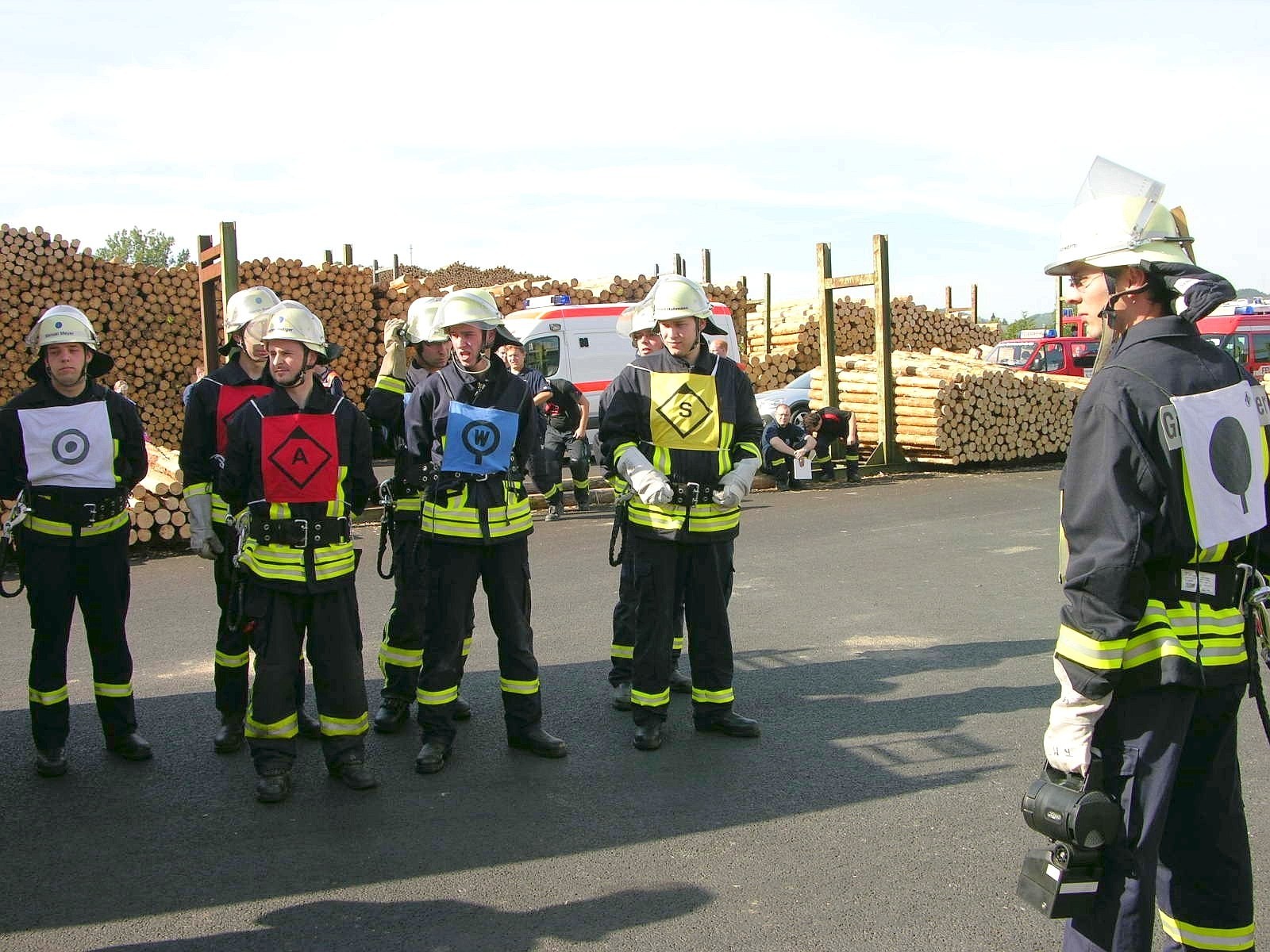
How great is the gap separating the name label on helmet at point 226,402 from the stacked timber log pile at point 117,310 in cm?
1384

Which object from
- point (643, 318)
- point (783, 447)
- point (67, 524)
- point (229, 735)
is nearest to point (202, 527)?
point (67, 524)

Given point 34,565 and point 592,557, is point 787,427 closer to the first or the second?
point 592,557

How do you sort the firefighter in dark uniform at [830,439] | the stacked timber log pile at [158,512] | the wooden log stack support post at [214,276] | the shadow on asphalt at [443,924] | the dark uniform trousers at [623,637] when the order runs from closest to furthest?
the shadow on asphalt at [443,924] < the dark uniform trousers at [623,637] < the stacked timber log pile at [158,512] < the wooden log stack support post at [214,276] < the firefighter in dark uniform at [830,439]

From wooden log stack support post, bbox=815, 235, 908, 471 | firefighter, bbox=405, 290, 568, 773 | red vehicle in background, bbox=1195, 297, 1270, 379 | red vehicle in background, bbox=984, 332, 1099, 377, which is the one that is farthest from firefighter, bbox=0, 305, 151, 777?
red vehicle in background, bbox=1195, 297, 1270, 379

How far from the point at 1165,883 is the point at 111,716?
449cm

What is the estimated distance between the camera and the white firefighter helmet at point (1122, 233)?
2912 millimetres

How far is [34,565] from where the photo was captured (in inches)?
208

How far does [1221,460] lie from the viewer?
282 centimetres

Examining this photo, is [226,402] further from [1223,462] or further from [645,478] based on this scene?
[1223,462]

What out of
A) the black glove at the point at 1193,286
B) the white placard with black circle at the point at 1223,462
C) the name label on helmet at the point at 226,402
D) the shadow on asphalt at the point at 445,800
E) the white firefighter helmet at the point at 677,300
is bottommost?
the shadow on asphalt at the point at 445,800

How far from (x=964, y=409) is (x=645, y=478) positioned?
42.5 feet

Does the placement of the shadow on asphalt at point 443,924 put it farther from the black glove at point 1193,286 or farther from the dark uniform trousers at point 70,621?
the black glove at point 1193,286

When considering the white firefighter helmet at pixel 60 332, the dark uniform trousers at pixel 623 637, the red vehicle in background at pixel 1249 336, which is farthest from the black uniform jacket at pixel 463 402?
the red vehicle in background at pixel 1249 336

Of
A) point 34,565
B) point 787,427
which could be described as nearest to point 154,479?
point 34,565
